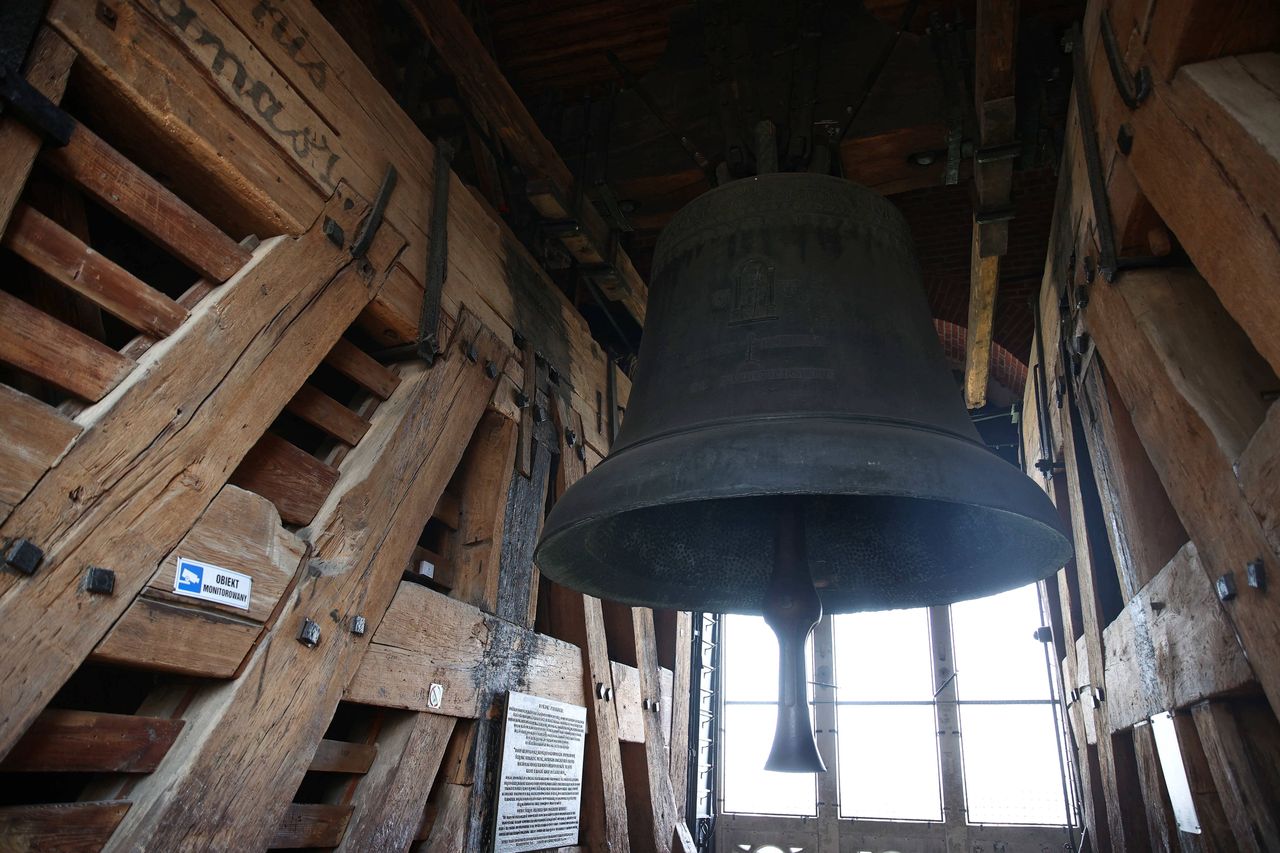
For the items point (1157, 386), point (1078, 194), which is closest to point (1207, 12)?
point (1157, 386)

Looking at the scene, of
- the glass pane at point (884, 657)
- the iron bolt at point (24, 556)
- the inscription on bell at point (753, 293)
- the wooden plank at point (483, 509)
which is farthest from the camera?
the glass pane at point (884, 657)

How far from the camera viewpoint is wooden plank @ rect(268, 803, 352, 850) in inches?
95.0

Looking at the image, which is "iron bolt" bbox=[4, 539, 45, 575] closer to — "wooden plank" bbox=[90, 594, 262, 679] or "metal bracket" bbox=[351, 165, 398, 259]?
"wooden plank" bbox=[90, 594, 262, 679]

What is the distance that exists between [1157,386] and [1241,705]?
0.92 metres

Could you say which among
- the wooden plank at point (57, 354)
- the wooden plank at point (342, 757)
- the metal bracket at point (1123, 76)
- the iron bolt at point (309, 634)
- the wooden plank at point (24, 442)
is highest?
the metal bracket at point (1123, 76)

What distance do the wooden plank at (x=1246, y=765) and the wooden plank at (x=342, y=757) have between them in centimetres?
255

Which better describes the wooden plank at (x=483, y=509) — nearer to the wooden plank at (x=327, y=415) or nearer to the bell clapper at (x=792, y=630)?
the wooden plank at (x=327, y=415)

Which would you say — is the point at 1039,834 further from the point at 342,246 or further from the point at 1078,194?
the point at 342,246

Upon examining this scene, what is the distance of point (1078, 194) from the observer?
3.30 metres

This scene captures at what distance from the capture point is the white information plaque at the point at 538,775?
3.28m

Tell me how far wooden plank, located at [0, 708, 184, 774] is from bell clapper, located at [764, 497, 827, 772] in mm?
1452

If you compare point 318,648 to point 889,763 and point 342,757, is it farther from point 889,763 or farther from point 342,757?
point 889,763

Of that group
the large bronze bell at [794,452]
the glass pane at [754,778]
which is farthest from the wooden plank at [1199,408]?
the glass pane at [754,778]

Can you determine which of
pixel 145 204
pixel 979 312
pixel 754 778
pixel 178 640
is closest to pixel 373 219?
pixel 145 204
